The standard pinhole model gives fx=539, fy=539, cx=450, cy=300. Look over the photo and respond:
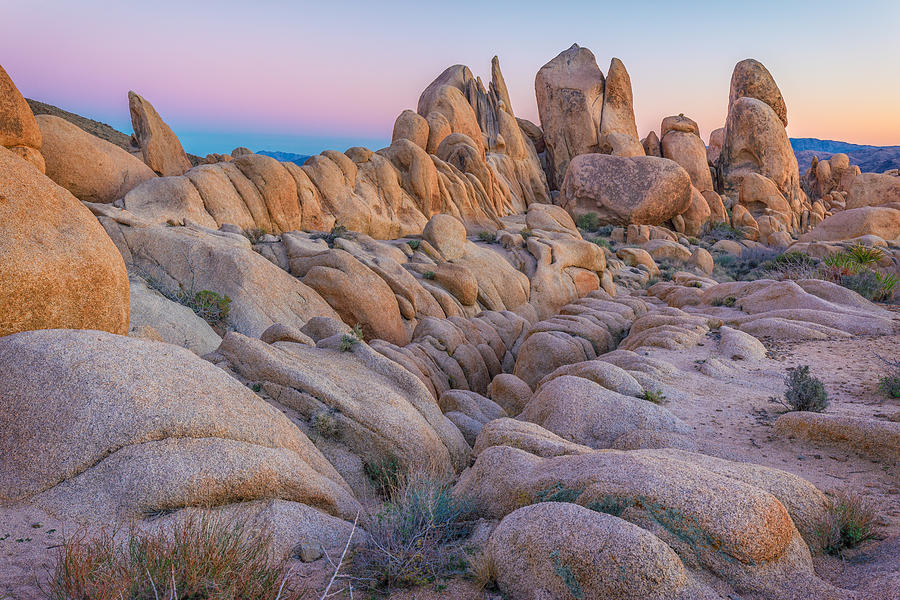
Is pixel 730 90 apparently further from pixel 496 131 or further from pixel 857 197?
pixel 496 131

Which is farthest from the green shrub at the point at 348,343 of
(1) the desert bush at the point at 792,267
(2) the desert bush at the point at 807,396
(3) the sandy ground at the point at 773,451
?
(1) the desert bush at the point at 792,267

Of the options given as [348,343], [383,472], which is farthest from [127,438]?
[348,343]

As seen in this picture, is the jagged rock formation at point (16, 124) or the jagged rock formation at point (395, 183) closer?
the jagged rock formation at point (16, 124)

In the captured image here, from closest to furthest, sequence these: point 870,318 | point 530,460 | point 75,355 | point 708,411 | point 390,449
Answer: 1. point 75,355
2. point 530,460
3. point 390,449
4. point 708,411
5. point 870,318

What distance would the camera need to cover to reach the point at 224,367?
7.35m

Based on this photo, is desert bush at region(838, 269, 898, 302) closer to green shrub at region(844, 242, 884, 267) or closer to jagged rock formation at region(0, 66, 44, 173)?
green shrub at region(844, 242, 884, 267)

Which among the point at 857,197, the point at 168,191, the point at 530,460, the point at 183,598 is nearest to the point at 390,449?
the point at 530,460

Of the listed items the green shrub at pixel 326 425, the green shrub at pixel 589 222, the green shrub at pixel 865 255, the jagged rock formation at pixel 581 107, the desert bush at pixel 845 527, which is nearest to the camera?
the desert bush at pixel 845 527

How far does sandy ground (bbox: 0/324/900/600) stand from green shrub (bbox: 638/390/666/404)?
16 cm

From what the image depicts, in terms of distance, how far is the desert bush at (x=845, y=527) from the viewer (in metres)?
4.11

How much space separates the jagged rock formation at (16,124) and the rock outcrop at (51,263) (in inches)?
196

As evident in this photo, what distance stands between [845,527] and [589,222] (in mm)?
34655

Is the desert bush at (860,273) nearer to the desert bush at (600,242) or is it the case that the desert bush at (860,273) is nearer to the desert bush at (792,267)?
the desert bush at (792,267)

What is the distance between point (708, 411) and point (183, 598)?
8.15 metres
